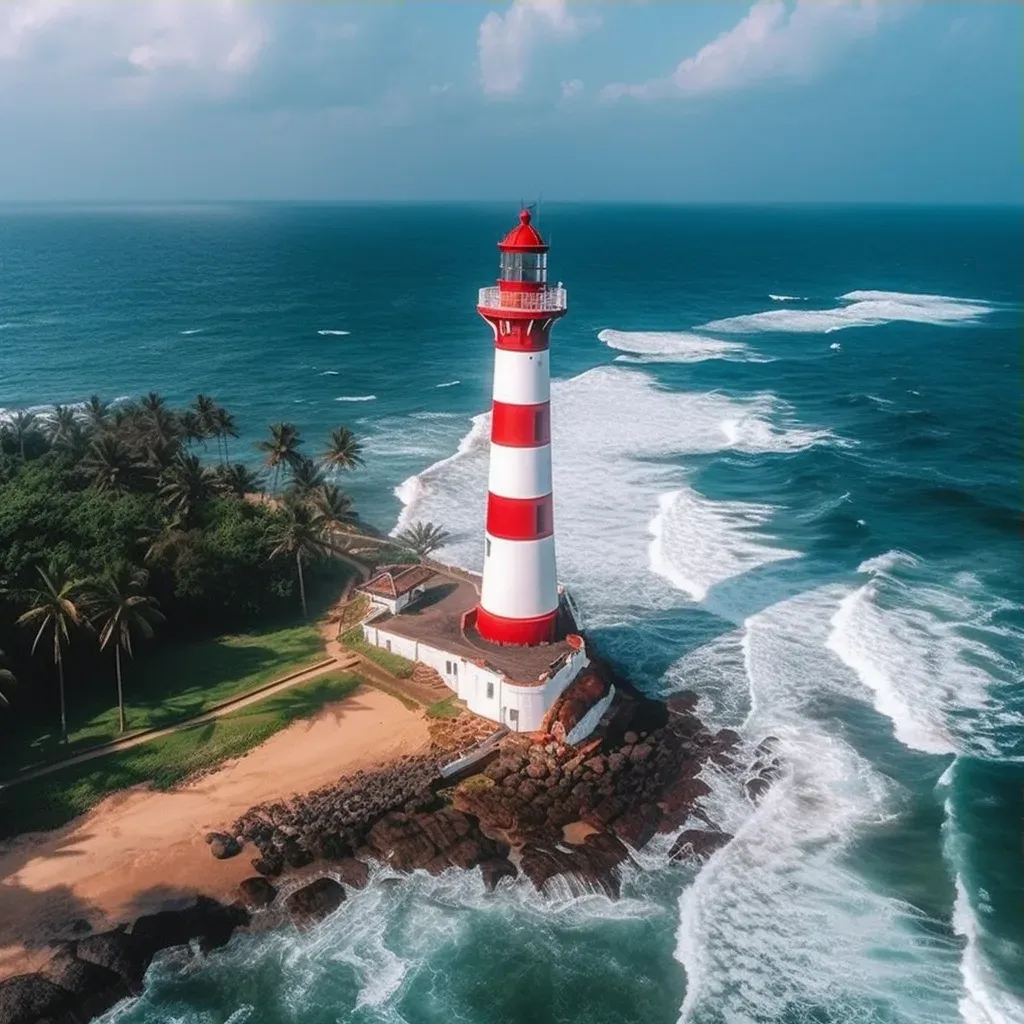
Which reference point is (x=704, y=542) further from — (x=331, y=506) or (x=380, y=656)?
(x=380, y=656)

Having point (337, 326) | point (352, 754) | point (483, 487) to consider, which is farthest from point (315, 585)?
point (337, 326)

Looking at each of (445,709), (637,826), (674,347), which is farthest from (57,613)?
(674,347)

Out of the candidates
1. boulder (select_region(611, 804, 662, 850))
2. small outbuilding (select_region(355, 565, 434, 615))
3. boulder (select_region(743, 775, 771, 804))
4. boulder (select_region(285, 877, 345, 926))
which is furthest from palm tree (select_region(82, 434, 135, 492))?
boulder (select_region(743, 775, 771, 804))

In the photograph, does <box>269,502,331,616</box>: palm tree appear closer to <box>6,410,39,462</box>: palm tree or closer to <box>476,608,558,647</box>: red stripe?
<box>476,608,558,647</box>: red stripe

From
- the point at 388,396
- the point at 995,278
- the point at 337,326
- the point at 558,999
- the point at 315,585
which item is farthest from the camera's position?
the point at 995,278

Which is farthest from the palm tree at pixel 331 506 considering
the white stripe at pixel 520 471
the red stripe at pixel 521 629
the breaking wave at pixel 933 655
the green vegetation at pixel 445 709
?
the breaking wave at pixel 933 655

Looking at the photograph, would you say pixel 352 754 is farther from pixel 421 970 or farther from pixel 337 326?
pixel 337 326
